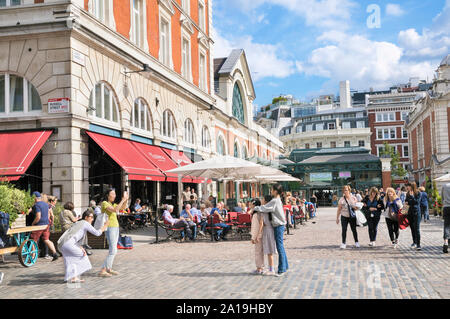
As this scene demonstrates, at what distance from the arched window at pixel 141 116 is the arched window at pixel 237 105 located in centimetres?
2017

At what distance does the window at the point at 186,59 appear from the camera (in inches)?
1078

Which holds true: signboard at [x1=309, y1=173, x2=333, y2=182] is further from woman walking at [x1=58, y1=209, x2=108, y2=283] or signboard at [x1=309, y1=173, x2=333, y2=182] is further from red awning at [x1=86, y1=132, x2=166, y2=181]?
woman walking at [x1=58, y1=209, x2=108, y2=283]

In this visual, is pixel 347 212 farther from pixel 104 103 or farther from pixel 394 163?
pixel 394 163

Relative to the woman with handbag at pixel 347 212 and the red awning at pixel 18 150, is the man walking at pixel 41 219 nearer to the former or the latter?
the red awning at pixel 18 150

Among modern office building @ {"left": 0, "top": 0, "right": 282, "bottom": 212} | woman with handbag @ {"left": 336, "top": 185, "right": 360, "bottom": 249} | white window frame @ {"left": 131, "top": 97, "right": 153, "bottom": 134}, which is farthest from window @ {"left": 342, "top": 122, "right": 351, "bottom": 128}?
woman with handbag @ {"left": 336, "top": 185, "right": 360, "bottom": 249}

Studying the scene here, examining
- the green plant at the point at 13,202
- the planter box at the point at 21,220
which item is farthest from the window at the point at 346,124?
the green plant at the point at 13,202

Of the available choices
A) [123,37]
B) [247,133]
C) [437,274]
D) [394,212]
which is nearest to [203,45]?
[123,37]

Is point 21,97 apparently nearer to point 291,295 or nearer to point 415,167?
point 291,295

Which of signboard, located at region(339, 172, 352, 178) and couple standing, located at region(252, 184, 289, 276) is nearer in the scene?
couple standing, located at region(252, 184, 289, 276)

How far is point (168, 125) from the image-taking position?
2430 cm

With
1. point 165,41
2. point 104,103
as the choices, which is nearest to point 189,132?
point 165,41

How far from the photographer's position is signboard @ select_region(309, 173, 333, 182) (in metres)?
49.4

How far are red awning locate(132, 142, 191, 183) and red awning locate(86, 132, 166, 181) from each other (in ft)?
1.71

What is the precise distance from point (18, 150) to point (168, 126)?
10799 millimetres
